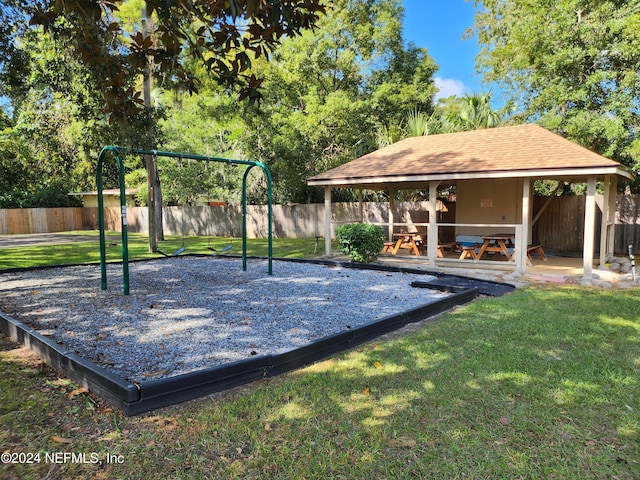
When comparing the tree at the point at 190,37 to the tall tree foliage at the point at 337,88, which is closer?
the tree at the point at 190,37

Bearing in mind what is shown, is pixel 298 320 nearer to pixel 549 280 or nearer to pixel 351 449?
pixel 351 449

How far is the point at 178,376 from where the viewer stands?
3309mm

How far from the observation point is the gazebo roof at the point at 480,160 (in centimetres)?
849

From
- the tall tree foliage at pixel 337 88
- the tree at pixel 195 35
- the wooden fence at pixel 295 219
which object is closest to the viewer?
the tree at pixel 195 35

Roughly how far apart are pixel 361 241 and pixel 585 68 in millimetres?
8758

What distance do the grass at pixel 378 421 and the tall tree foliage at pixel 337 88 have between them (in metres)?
15.5

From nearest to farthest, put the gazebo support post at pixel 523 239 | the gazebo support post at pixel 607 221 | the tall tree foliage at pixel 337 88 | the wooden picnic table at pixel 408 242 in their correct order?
1. the gazebo support post at pixel 523 239
2. the gazebo support post at pixel 607 221
3. the wooden picnic table at pixel 408 242
4. the tall tree foliage at pixel 337 88

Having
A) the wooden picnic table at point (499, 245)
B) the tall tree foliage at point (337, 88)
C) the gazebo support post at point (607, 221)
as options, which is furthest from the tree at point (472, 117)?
the wooden picnic table at point (499, 245)

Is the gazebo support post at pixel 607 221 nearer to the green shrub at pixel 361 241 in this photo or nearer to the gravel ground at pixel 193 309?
the gravel ground at pixel 193 309

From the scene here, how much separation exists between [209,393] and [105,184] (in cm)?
3598

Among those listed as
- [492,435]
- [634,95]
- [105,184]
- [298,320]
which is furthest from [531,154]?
[105,184]

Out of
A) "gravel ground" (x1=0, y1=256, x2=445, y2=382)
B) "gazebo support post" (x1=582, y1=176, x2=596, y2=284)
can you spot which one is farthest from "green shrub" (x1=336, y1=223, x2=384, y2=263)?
"gazebo support post" (x1=582, y1=176, x2=596, y2=284)

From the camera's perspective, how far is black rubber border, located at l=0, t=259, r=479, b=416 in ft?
10.2

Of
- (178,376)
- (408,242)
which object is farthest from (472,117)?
(178,376)
